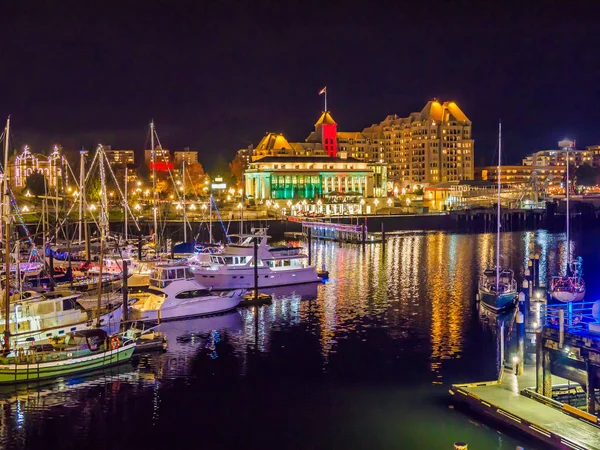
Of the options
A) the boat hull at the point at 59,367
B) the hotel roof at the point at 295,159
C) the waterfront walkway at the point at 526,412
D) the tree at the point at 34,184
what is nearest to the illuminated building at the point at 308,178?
the hotel roof at the point at 295,159

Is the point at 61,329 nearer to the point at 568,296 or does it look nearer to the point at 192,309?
the point at 192,309

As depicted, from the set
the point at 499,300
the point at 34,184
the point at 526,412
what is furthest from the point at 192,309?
the point at 34,184

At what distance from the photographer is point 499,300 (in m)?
46.6

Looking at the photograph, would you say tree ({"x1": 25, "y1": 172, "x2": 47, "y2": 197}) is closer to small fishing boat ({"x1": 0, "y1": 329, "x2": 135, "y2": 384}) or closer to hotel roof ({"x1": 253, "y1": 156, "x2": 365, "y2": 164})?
hotel roof ({"x1": 253, "y1": 156, "x2": 365, "y2": 164})

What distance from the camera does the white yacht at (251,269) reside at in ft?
180

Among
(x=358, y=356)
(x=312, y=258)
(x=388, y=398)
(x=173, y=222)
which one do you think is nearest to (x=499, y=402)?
(x=388, y=398)

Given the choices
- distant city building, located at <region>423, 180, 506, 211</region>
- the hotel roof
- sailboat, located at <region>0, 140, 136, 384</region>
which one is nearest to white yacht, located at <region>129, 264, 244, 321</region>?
sailboat, located at <region>0, 140, 136, 384</region>

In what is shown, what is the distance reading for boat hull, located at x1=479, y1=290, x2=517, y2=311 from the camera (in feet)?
153

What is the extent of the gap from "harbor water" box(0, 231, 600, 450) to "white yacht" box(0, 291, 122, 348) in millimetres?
2970

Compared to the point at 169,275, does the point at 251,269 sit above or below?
below

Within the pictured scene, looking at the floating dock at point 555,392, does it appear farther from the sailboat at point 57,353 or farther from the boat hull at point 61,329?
the boat hull at point 61,329

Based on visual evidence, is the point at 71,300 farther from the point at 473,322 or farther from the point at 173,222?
the point at 173,222

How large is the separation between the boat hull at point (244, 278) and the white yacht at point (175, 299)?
8034 mm

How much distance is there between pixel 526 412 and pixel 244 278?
33.1m
